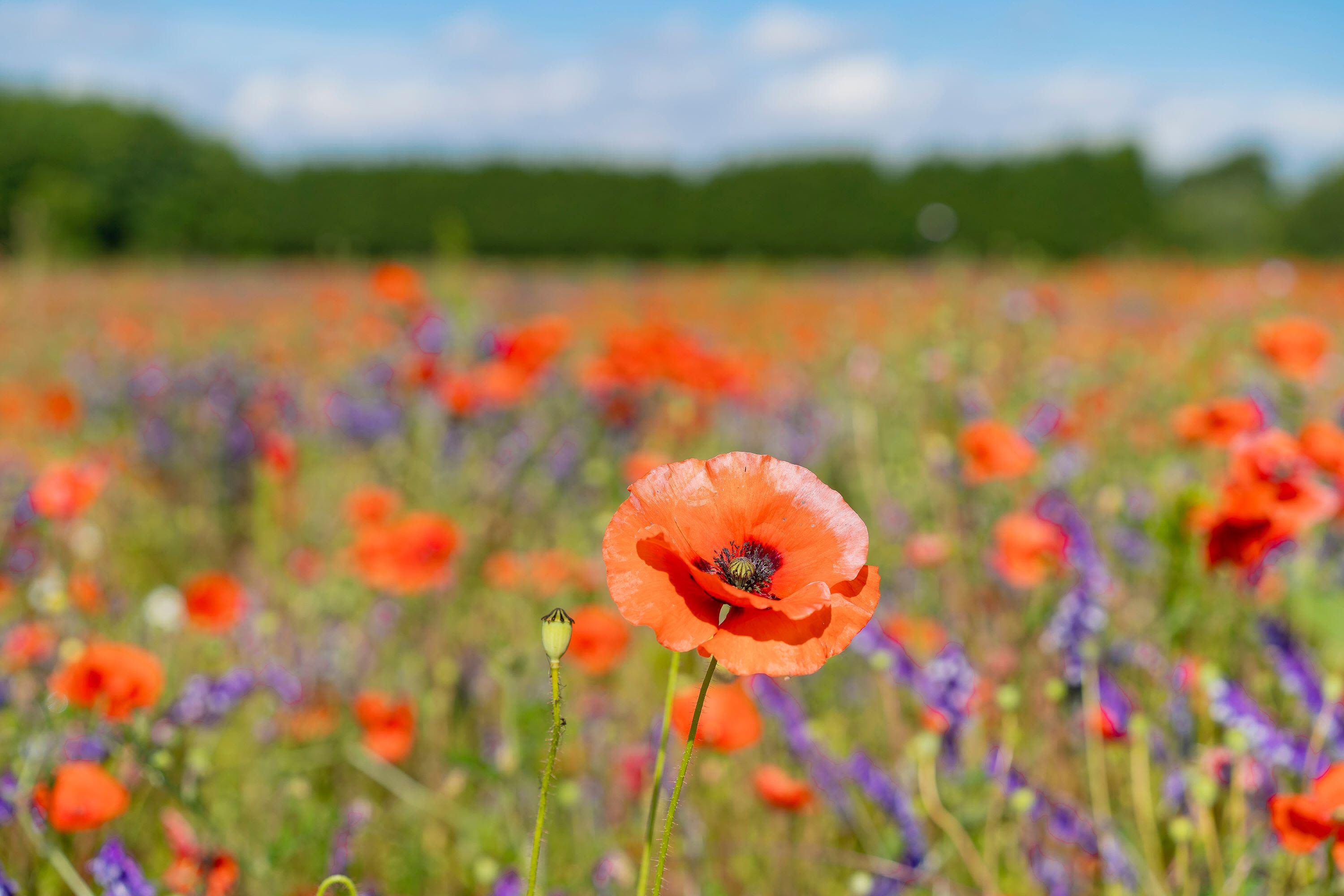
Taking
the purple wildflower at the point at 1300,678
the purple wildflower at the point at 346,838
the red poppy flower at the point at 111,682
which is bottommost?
the purple wildflower at the point at 346,838

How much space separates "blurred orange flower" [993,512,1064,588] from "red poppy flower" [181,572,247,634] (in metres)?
1.54

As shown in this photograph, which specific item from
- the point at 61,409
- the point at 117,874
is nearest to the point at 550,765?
the point at 117,874

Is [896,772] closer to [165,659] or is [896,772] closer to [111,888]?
[111,888]

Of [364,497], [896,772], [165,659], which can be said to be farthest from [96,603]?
[896,772]

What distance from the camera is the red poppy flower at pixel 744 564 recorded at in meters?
0.66

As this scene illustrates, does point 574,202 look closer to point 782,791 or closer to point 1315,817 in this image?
point 782,791

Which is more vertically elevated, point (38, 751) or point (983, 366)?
point (983, 366)

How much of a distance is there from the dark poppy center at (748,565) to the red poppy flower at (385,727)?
1047 millimetres

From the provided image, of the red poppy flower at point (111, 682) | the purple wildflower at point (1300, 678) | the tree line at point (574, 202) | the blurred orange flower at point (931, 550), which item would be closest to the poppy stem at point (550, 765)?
the red poppy flower at point (111, 682)

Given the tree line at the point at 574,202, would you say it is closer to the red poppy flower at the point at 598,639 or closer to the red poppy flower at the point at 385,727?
the red poppy flower at the point at 598,639

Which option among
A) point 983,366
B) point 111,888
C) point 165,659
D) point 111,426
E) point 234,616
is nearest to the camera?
point 111,888

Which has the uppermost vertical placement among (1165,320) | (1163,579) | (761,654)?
(1165,320)

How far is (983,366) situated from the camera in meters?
2.93

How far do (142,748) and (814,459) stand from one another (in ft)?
7.17
